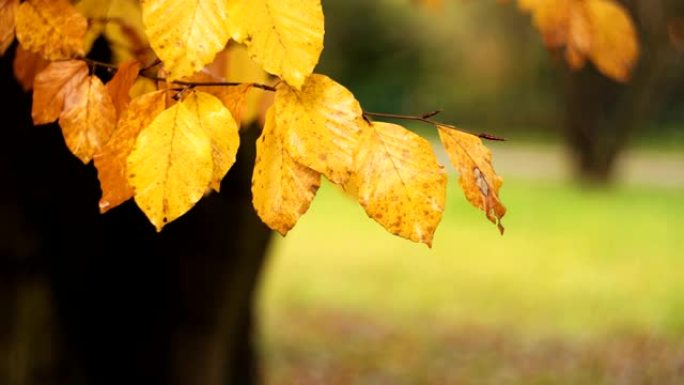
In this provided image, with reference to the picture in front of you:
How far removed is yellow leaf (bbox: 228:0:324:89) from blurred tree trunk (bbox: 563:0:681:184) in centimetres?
1750

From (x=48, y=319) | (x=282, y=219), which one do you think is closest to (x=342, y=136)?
(x=282, y=219)

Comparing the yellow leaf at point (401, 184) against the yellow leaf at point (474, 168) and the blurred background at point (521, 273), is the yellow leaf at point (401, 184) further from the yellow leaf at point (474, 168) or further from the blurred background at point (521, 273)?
the blurred background at point (521, 273)

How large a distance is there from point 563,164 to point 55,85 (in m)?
22.3

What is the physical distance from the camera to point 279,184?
0.85 m

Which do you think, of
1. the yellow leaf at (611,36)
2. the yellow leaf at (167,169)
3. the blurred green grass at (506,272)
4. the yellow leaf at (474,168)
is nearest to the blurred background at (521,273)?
the blurred green grass at (506,272)

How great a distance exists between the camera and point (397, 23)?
1094 inches

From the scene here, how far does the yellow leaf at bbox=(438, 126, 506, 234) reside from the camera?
0.92 metres

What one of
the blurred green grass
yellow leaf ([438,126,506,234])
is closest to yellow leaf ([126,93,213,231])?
yellow leaf ([438,126,506,234])

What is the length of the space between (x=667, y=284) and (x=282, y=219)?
843cm

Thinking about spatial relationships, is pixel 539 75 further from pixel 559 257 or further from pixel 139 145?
pixel 139 145

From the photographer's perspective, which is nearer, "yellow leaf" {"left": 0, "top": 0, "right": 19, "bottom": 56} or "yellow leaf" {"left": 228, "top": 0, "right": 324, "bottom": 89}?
"yellow leaf" {"left": 228, "top": 0, "right": 324, "bottom": 89}

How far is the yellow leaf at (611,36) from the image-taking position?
151 cm

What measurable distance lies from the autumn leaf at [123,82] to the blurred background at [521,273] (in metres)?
0.95

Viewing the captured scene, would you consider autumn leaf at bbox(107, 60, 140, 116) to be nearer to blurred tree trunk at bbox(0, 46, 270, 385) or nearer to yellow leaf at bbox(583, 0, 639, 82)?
yellow leaf at bbox(583, 0, 639, 82)
